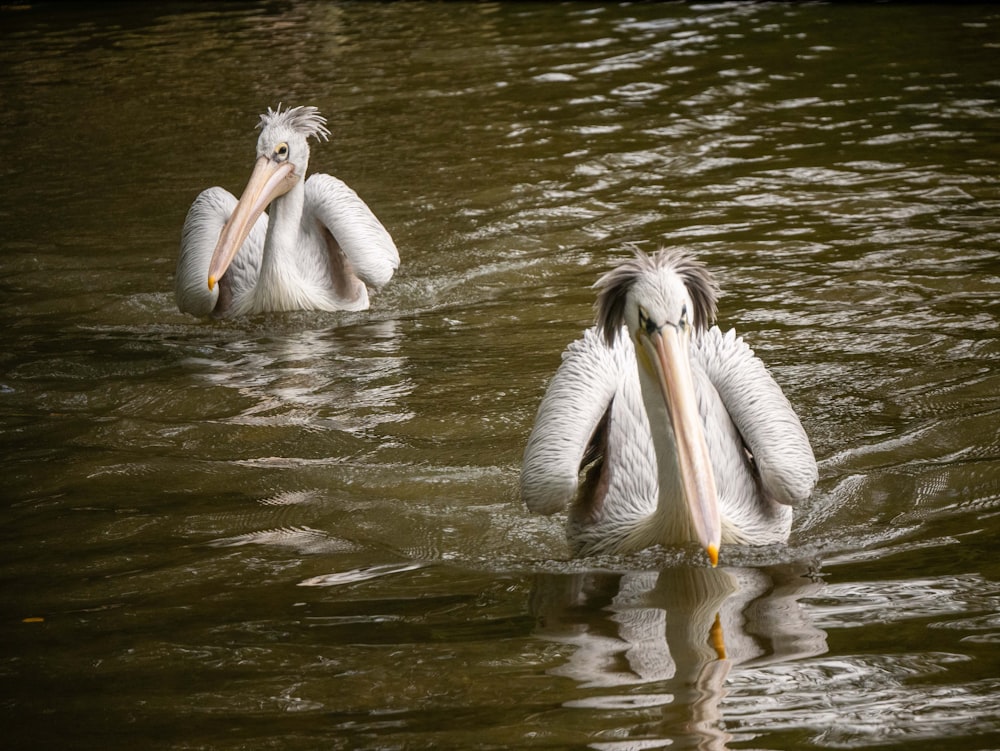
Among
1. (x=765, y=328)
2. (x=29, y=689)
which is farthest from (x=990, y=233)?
(x=29, y=689)

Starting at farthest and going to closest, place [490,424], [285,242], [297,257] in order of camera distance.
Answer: [297,257], [285,242], [490,424]

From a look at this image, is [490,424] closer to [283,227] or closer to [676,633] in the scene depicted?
[676,633]

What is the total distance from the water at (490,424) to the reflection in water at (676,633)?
0.04ft

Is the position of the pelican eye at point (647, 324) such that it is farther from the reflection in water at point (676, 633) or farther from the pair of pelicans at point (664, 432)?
the reflection in water at point (676, 633)

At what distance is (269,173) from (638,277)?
11.7 feet

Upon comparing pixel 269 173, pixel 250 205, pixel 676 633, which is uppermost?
pixel 269 173

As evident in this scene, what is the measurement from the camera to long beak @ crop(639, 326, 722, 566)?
11.0 feet

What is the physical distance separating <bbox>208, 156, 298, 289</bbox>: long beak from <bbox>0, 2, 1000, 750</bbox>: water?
42cm

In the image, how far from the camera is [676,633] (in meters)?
3.44

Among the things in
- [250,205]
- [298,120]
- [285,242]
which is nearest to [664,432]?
[250,205]

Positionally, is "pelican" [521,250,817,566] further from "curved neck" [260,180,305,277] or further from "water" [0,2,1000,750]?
"curved neck" [260,180,305,277]

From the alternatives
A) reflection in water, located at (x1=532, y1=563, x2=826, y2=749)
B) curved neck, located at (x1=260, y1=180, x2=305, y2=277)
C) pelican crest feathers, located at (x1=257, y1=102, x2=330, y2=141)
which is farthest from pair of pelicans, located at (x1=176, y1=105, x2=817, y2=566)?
pelican crest feathers, located at (x1=257, y1=102, x2=330, y2=141)

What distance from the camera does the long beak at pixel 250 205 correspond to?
6.51 m

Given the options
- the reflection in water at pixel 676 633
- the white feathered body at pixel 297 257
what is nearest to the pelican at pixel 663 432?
the reflection in water at pixel 676 633
